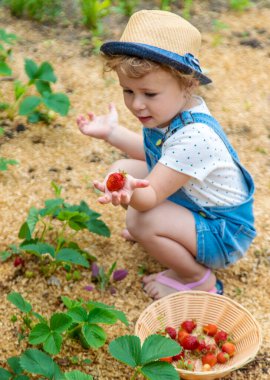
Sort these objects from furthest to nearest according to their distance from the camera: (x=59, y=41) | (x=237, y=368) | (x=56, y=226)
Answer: (x=59, y=41), (x=56, y=226), (x=237, y=368)

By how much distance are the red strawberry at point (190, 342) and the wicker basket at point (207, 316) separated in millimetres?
100

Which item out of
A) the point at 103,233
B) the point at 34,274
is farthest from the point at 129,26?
the point at 34,274

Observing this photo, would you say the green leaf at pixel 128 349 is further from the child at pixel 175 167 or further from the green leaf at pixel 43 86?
the green leaf at pixel 43 86

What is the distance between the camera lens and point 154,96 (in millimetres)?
2176

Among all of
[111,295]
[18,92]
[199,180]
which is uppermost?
[199,180]

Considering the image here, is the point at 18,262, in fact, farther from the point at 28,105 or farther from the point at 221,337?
the point at 28,105

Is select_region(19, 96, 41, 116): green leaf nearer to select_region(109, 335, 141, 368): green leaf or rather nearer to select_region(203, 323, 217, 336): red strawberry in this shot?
select_region(203, 323, 217, 336): red strawberry

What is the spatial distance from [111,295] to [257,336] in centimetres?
57

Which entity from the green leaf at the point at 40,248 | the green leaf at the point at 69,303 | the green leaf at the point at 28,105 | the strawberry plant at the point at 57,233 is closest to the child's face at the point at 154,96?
the strawberry plant at the point at 57,233

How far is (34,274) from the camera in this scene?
96.2 inches

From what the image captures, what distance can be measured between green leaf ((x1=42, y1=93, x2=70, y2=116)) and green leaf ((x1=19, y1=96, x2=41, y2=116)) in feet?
0.14

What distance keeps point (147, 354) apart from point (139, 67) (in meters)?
0.88

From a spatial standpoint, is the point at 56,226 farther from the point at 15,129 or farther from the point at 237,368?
the point at 237,368

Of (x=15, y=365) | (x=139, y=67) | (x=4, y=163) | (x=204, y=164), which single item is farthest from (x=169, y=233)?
(x=4, y=163)
